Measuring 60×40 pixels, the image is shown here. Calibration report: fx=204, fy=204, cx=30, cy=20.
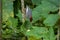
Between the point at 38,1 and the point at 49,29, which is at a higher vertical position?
the point at 38,1

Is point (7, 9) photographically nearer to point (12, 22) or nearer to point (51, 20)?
point (12, 22)

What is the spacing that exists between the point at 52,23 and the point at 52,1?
0.34 feet

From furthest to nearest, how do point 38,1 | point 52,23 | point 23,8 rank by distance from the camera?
point 23,8, point 38,1, point 52,23

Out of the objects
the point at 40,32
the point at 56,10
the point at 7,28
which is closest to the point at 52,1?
the point at 56,10

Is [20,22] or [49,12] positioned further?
[20,22]

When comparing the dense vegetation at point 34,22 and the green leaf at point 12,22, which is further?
the green leaf at point 12,22

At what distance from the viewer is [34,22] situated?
1.03 m

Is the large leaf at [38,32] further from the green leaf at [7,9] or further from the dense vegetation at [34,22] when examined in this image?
the green leaf at [7,9]

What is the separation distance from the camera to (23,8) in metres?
1.11

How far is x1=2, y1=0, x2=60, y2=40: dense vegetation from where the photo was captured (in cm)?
88

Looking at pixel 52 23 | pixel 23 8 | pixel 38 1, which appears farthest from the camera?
pixel 23 8

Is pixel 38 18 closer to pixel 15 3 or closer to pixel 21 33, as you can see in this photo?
pixel 21 33

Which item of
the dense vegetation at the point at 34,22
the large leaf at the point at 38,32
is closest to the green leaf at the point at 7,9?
the dense vegetation at the point at 34,22

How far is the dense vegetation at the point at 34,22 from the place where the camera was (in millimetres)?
882
